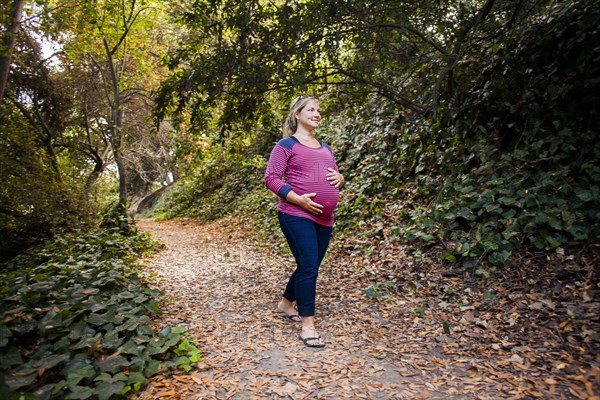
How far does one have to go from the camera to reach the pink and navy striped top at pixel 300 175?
3068mm

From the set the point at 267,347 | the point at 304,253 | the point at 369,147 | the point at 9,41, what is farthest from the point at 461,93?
the point at 9,41

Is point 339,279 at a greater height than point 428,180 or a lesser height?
lesser

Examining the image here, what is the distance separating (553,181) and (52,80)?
35.3ft

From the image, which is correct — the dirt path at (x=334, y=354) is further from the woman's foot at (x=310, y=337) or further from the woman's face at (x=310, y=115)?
the woman's face at (x=310, y=115)

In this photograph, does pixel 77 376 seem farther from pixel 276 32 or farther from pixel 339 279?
pixel 276 32

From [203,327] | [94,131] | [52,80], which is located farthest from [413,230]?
[94,131]

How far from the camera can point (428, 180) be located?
5.34 m

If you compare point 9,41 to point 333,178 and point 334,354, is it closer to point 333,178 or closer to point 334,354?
point 333,178

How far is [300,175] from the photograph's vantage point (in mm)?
3121

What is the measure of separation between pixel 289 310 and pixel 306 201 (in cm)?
133

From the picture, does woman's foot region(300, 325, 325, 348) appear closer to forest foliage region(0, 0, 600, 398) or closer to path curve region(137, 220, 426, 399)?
path curve region(137, 220, 426, 399)

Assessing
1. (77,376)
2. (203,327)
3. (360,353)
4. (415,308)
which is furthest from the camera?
(415,308)

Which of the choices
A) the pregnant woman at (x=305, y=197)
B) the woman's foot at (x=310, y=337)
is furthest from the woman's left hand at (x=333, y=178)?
the woman's foot at (x=310, y=337)

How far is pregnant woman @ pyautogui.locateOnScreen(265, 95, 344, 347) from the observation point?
304cm
